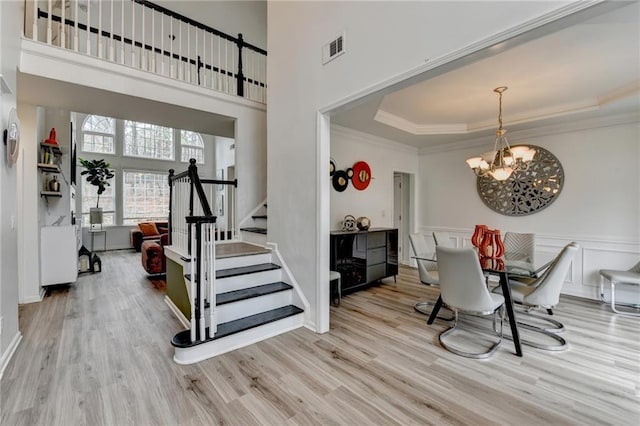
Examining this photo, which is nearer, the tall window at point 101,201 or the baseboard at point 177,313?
the baseboard at point 177,313

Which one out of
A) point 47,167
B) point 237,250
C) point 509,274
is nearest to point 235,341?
point 237,250

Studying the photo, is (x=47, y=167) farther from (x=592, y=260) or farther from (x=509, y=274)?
(x=592, y=260)

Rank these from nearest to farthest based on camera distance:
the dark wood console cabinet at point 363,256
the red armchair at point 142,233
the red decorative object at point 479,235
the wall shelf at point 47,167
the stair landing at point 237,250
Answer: the red decorative object at point 479,235 < the stair landing at point 237,250 < the wall shelf at point 47,167 < the dark wood console cabinet at point 363,256 < the red armchair at point 142,233

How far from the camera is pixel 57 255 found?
4.16 meters

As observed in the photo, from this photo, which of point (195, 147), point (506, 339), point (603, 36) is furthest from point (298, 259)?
point (195, 147)

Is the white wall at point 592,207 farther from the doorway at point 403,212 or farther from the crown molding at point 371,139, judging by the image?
the crown molding at point 371,139

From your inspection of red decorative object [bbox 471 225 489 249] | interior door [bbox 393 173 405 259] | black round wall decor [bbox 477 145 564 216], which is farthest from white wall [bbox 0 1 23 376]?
black round wall decor [bbox 477 145 564 216]

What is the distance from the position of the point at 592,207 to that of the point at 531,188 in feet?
2.65

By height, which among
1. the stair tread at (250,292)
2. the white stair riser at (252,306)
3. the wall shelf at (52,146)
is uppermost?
the wall shelf at (52,146)

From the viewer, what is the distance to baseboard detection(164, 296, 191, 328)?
117 inches

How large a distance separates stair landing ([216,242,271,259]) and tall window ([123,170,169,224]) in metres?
5.89

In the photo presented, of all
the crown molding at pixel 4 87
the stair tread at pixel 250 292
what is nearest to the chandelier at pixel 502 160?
the stair tread at pixel 250 292

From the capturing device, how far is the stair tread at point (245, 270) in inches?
117

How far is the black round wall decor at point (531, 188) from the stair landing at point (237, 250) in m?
Result: 4.23
